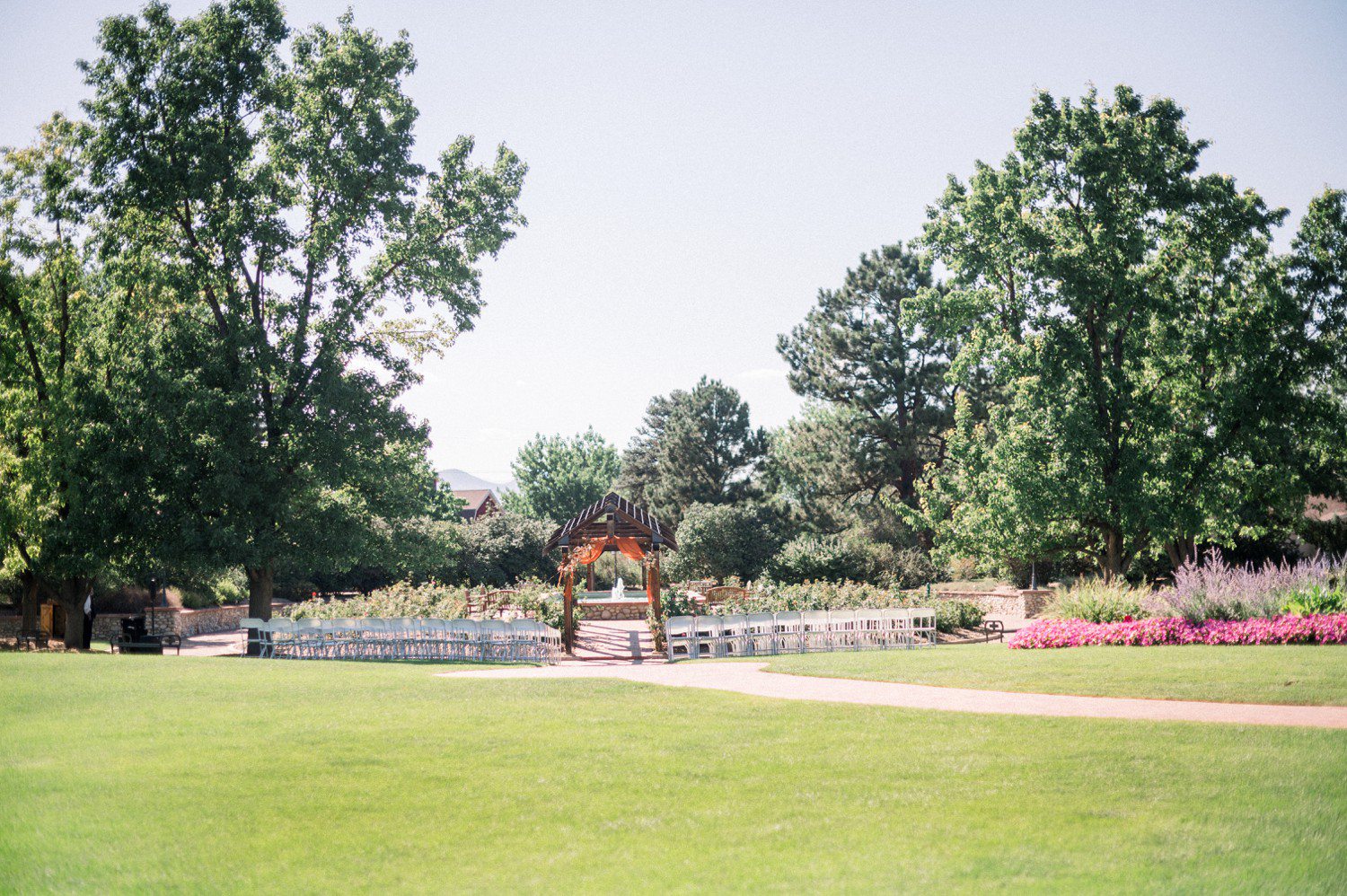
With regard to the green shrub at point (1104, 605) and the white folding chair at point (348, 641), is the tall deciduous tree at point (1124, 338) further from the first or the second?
the white folding chair at point (348, 641)

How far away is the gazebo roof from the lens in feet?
105

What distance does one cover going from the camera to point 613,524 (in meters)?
32.2

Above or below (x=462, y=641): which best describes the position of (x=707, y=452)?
above

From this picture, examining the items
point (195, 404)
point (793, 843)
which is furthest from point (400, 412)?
point (793, 843)

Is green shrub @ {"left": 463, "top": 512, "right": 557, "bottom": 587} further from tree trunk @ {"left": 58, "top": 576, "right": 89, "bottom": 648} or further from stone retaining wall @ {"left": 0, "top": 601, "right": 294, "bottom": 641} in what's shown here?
tree trunk @ {"left": 58, "top": 576, "right": 89, "bottom": 648}

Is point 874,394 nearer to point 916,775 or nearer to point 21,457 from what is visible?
point 21,457

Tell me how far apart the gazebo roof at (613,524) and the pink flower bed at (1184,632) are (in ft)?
49.2

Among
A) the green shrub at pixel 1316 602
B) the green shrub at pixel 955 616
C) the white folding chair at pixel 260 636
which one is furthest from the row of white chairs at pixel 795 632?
the white folding chair at pixel 260 636

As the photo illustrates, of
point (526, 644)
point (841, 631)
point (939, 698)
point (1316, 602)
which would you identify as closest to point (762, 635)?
point (841, 631)

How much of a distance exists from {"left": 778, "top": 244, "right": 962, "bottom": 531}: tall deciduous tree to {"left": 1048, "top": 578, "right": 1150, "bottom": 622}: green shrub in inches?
930

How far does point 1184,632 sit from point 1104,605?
2.14 m

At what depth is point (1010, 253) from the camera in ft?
88.0

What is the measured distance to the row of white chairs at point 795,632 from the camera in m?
21.4

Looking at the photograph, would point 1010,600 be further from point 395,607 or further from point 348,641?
point 348,641
